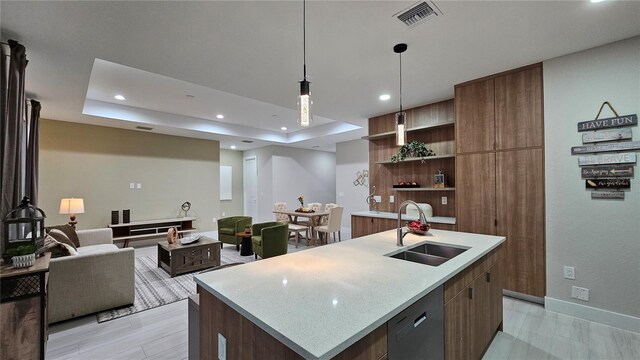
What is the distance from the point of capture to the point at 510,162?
3.10 metres

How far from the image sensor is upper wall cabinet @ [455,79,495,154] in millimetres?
3264

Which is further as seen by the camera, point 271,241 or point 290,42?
point 271,241

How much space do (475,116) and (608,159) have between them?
1307 mm

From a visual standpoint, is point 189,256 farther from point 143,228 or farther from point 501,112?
point 501,112

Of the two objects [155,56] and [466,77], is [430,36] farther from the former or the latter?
[155,56]

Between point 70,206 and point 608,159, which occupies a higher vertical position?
point 608,159

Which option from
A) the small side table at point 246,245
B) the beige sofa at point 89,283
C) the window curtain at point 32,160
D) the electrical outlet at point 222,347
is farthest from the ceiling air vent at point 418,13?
the window curtain at point 32,160

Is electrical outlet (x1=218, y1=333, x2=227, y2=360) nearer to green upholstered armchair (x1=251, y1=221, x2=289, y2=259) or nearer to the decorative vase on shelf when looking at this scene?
the decorative vase on shelf

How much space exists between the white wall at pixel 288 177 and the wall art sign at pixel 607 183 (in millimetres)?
6991

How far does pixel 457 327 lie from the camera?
162 centimetres

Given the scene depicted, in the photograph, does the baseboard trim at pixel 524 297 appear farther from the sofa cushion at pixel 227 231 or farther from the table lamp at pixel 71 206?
the table lamp at pixel 71 206

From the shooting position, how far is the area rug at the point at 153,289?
2930 millimetres

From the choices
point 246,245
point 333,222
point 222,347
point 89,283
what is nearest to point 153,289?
point 89,283

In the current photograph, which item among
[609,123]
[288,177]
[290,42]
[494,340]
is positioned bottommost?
[494,340]
